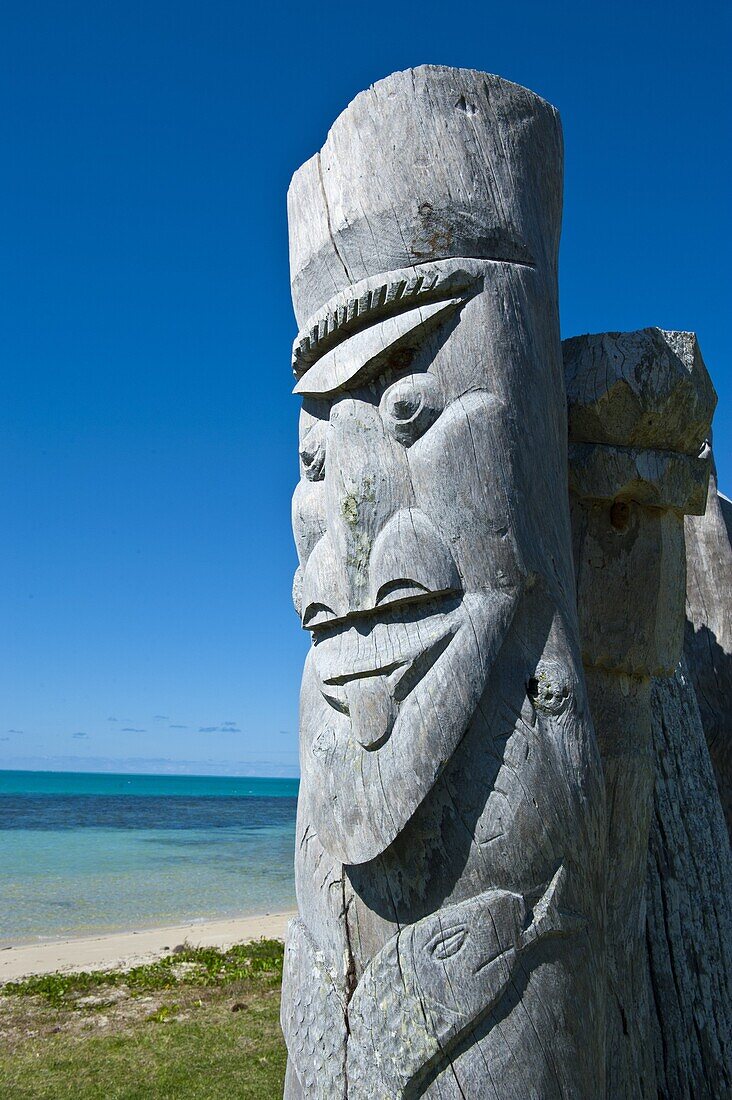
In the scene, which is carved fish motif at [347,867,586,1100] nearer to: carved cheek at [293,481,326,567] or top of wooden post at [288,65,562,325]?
carved cheek at [293,481,326,567]

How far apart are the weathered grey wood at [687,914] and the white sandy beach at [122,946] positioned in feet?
24.4

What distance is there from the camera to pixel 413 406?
218 centimetres

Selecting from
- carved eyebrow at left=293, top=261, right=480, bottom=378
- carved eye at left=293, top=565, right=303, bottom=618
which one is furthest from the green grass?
carved eyebrow at left=293, top=261, right=480, bottom=378

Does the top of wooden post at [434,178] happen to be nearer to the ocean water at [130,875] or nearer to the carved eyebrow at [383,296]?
the carved eyebrow at [383,296]

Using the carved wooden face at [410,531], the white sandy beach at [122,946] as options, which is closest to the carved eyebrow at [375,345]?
the carved wooden face at [410,531]

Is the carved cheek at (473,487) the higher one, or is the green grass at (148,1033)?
the carved cheek at (473,487)

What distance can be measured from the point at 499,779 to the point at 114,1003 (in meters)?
6.68

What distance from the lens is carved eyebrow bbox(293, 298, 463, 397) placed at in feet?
7.20

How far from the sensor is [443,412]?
85.5 inches

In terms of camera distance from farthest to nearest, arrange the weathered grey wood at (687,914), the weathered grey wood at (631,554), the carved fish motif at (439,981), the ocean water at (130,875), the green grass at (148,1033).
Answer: the ocean water at (130,875)
the green grass at (148,1033)
the weathered grey wood at (687,914)
the weathered grey wood at (631,554)
the carved fish motif at (439,981)

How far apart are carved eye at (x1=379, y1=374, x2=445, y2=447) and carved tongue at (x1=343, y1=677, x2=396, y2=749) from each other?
23.4 inches

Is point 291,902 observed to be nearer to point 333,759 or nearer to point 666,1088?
point 666,1088

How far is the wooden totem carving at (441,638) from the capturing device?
1916 mm

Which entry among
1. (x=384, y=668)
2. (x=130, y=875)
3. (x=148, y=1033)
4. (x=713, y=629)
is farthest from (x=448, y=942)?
(x=130, y=875)
